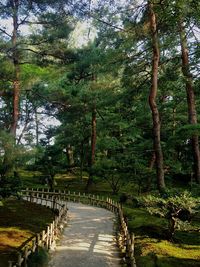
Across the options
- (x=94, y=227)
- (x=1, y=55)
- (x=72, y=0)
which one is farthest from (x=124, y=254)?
(x=1, y=55)

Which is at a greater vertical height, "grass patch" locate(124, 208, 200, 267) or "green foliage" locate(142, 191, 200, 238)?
"green foliage" locate(142, 191, 200, 238)

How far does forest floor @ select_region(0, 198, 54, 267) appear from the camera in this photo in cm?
1335

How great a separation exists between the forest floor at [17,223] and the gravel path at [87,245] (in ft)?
4.73

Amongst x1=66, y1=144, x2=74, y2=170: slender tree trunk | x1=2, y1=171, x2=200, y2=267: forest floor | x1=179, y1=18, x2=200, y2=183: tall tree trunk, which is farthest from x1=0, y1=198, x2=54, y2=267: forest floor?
x1=66, y1=144, x2=74, y2=170: slender tree trunk

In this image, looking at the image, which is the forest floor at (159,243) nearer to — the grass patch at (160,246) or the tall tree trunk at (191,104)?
the grass patch at (160,246)

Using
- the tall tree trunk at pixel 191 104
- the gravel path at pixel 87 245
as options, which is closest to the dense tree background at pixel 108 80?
the tall tree trunk at pixel 191 104

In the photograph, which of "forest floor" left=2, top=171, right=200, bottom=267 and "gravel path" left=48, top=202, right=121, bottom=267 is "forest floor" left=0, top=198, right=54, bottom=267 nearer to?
"gravel path" left=48, top=202, right=121, bottom=267

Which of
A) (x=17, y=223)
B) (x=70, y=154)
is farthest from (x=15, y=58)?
(x=70, y=154)

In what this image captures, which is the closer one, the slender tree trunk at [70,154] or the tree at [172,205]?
the tree at [172,205]

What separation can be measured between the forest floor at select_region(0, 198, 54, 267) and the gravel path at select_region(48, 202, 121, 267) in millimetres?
1441

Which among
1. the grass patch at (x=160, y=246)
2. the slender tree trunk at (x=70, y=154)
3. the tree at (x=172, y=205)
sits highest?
the slender tree trunk at (x=70, y=154)

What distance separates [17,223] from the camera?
17750mm

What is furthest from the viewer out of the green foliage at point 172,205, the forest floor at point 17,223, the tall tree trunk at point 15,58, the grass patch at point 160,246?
the tall tree trunk at point 15,58

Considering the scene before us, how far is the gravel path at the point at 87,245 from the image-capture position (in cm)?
1170
